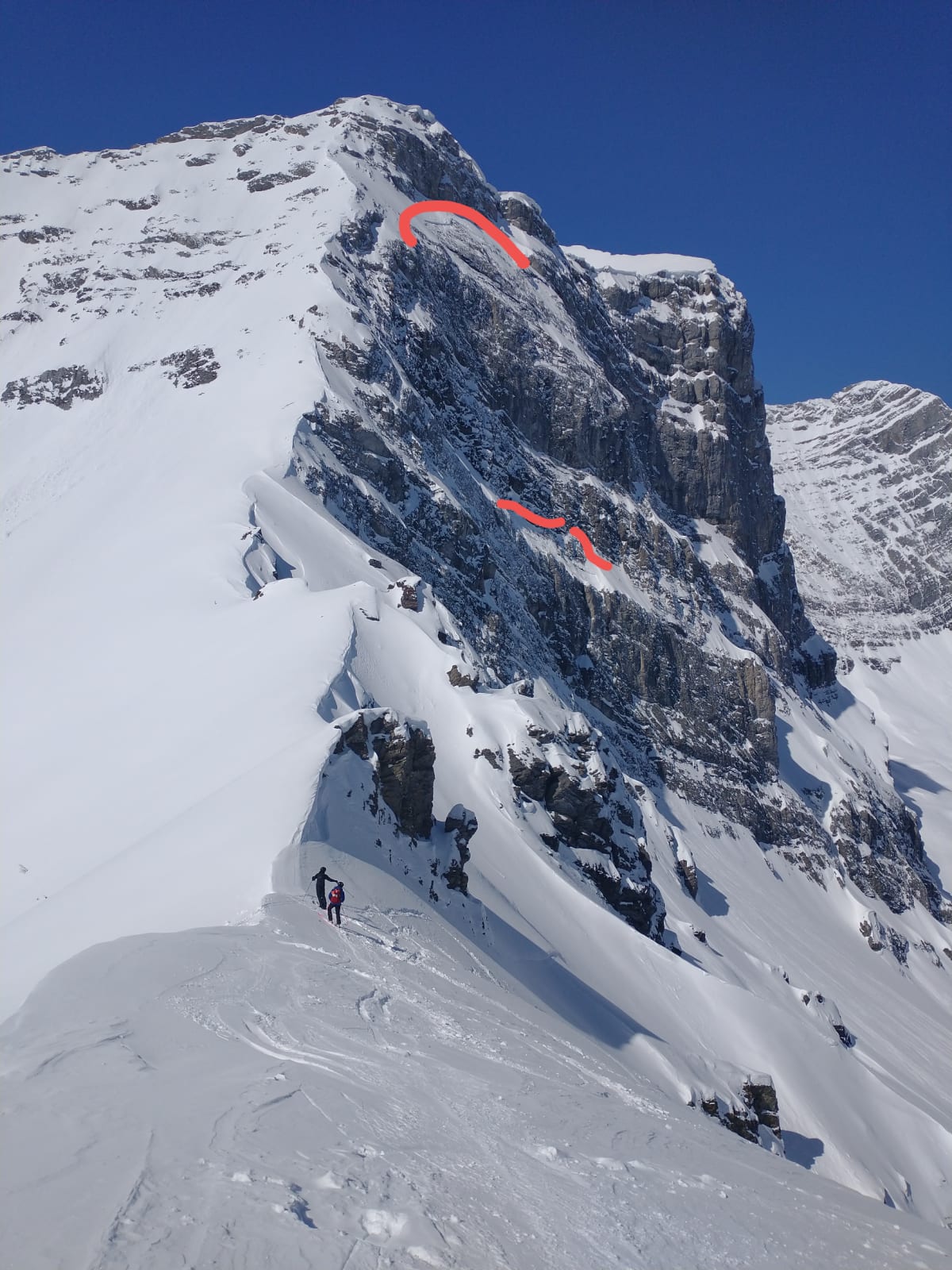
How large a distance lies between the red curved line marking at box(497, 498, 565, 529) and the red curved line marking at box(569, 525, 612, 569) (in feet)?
5.33

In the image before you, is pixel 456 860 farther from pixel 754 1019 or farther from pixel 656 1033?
pixel 754 1019

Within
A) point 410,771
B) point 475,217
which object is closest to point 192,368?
point 475,217

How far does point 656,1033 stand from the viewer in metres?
23.2

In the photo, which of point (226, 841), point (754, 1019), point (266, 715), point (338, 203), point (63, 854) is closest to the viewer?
point (226, 841)

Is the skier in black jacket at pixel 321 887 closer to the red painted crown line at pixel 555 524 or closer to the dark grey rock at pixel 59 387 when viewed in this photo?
the dark grey rock at pixel 59 387

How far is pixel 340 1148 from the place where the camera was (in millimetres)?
6625

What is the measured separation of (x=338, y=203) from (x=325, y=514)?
38037 mm

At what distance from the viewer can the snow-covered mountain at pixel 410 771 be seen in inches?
269

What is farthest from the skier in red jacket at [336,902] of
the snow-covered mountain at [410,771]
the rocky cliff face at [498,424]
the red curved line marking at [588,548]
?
the red curved line marking at [588,548]

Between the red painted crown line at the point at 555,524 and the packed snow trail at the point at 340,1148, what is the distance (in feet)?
192

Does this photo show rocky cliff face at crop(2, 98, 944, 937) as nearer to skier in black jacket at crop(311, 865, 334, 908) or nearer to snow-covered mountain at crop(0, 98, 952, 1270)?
snow-covered mountain at crop(0, 98, 952, 1270)

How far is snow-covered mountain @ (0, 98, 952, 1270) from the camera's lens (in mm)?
6820

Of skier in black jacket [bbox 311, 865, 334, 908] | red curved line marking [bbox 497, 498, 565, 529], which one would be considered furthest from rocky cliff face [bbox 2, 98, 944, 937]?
skier in black jacket [bbox 311, 865, 334, 908]

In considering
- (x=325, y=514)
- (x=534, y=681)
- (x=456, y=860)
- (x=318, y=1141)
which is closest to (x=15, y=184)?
(x=325, y=514)
